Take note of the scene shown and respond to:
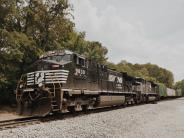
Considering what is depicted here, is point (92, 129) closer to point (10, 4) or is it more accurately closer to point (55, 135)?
point (55, 135)

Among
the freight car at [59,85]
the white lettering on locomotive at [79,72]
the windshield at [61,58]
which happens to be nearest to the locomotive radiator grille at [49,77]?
the freight car at [59,85]

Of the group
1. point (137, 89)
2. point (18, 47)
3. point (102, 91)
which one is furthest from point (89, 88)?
point (137, 89)

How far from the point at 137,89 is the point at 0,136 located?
26697 millimetres

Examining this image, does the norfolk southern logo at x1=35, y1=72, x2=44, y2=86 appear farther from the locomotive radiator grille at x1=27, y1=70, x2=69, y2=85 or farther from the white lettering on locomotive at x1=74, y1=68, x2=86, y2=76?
the white lettering on locomotive at x1=74, y1=68, x2=86, y2=76

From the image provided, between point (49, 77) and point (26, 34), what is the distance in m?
12.6

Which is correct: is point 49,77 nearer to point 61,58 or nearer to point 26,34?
point 61,58

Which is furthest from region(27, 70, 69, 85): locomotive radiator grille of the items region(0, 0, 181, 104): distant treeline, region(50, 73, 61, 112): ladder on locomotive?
region(0, 0, 181, 104): distant treeline

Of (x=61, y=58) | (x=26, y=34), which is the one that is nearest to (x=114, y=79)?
(x=26, y=34)

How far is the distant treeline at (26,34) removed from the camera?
23766 mm

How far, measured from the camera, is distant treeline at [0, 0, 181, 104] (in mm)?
23766

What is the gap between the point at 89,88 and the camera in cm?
2033

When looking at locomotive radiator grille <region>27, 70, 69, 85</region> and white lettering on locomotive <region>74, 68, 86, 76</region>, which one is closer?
locomotive radiator grille <region>27, 70, 69, 85</region>

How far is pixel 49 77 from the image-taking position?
1639 centimetres

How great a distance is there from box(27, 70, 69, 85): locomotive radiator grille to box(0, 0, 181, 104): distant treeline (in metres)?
6.90
